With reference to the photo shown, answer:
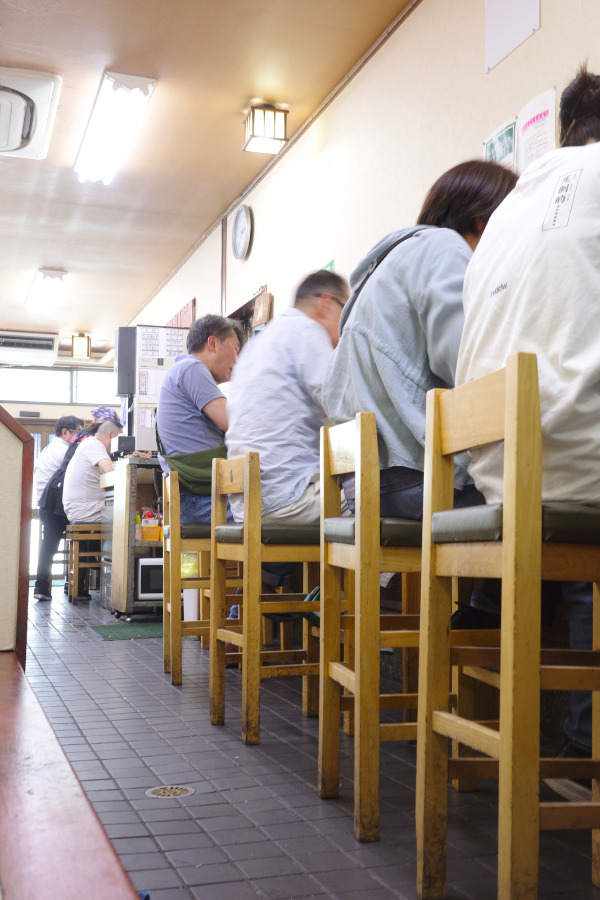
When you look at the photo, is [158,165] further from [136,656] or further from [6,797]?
[6,797]

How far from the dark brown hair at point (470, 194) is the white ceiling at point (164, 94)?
8.04ft

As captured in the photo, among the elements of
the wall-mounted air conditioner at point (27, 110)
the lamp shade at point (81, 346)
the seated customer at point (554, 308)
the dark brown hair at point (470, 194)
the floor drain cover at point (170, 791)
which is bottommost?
the floor drain cover at point (170, 791)

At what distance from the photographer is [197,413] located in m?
3.71

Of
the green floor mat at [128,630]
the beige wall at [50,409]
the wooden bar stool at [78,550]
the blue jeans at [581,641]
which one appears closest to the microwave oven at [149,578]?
the green floor mat at [128,630]

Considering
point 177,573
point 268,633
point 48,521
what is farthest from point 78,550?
point 177,573

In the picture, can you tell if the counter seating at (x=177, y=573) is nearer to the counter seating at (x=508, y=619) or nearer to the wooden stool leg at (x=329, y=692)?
the wooden stool leg at (x=329, y=692)

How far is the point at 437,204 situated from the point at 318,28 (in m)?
2.71

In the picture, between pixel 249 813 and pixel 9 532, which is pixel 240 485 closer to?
pixel 9 532

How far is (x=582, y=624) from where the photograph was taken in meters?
1.64

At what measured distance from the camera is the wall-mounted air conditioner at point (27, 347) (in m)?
11.1

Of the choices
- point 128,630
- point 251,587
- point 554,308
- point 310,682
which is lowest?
point 128,630

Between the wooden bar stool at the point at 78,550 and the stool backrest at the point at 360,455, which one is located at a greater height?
the stool backrest at the point at 360,455

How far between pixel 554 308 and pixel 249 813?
123 centimetres

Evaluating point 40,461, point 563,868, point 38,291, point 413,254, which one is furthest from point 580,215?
point 38,291
